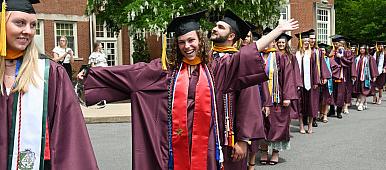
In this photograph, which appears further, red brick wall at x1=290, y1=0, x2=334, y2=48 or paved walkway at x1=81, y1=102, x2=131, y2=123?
red brick wall at x1=290, y1=0, x2=334, y2=48

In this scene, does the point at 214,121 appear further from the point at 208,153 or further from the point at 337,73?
the point at 337,73

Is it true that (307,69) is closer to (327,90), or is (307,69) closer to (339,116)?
(327,90)

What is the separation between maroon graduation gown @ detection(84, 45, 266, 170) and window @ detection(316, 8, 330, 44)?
3021 cm

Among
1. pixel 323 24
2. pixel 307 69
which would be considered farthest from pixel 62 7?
pixel 323 24

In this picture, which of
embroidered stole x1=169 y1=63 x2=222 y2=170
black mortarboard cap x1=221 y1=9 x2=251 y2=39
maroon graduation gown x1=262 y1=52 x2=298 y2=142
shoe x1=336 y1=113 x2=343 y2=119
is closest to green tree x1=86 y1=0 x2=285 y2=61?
shoe x1=336 y1=113 x2=343 y2=119

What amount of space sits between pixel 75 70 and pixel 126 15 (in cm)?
484

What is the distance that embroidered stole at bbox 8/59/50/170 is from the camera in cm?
296

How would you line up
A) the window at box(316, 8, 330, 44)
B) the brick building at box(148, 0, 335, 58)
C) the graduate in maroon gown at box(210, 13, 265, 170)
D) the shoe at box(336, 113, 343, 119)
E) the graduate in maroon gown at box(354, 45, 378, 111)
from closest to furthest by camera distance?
1. the graduate in maroon gown at box(210, 13, 265, 170)
2. the shoe at box(336, 113, 343, 119)
3. the graduate in maroon gown at box(354, 45, 378, 111)
4. the brick building at box(148, 0, 335, 58)
5. the window at box(316, 8, 330, 44)

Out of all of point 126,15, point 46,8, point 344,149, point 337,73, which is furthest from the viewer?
point 46,8

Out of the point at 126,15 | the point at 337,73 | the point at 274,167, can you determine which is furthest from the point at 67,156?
the point at 126,15

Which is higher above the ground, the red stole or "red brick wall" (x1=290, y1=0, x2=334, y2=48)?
"red brick wall" (x1=290, y1=0, x2=334, y2=48)

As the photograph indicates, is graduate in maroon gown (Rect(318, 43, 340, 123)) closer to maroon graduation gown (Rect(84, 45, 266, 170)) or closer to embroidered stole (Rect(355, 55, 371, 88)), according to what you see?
embroidered stole (Rect(355, 55, 371, 88))

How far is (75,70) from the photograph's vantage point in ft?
73.3

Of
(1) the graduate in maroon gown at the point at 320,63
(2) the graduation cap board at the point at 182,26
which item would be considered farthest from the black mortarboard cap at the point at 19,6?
(1) the graduate in maroon gown at the point at 320,63
